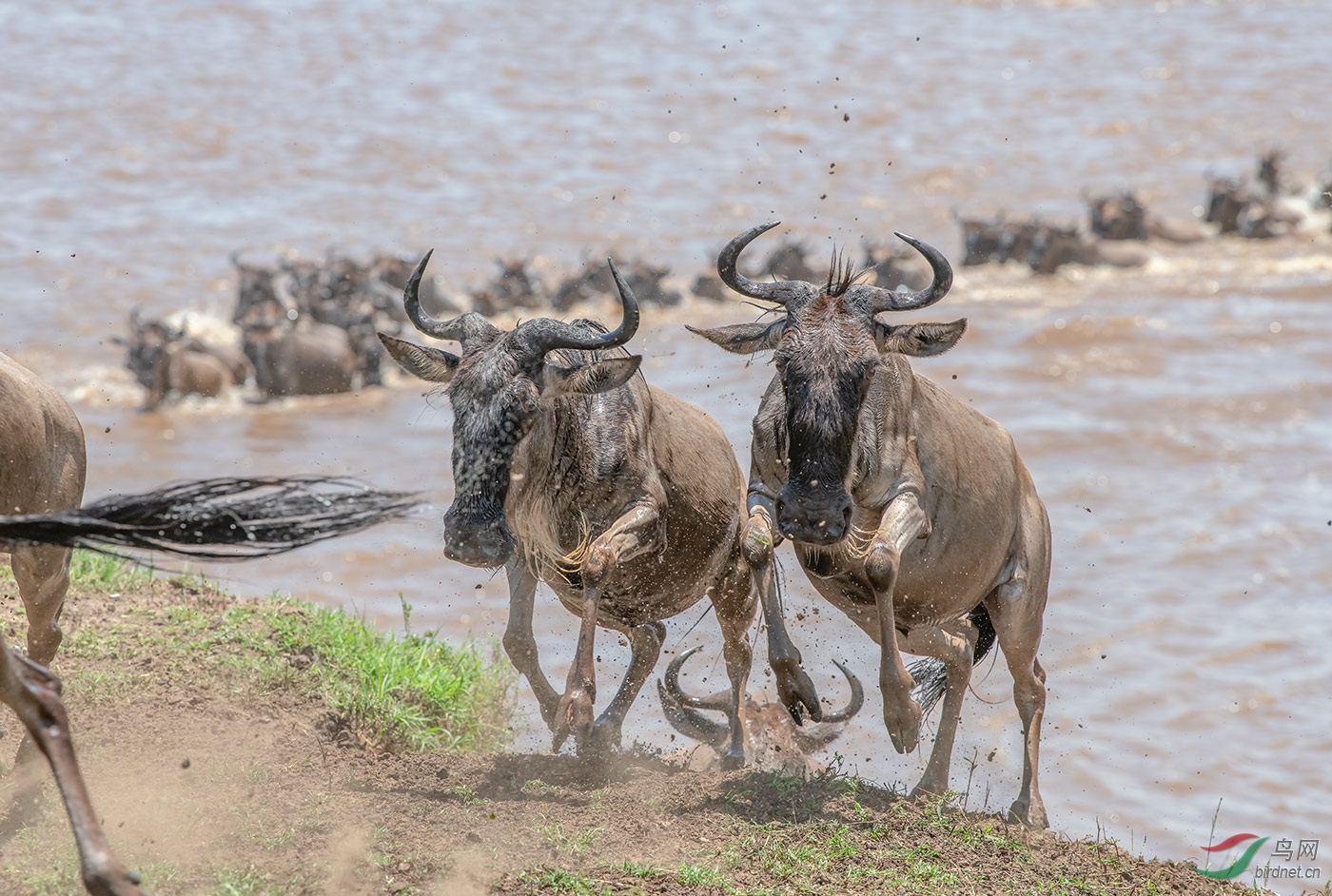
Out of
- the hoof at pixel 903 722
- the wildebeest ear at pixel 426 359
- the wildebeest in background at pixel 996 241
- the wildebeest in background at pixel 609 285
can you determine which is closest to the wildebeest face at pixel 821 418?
the hoof at pixel 903 722

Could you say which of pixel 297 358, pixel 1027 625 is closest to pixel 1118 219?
pixel 297 358

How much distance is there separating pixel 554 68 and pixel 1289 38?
724 inches

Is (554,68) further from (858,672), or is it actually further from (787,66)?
(858,672)

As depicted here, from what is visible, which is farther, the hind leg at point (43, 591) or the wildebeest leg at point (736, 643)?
the wildebeest leg at point (736, 643)

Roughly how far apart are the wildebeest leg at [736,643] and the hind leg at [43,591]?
336 centimetres

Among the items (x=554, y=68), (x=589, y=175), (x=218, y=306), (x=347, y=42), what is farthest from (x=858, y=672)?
(x=347, y=42)

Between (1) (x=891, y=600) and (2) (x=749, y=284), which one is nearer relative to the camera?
(1) (x=891, y=600)

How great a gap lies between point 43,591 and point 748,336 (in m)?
3.31

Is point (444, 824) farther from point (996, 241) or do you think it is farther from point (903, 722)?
point (996, 241)

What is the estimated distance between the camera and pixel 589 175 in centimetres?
2695

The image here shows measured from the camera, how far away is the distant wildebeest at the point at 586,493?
261 inches

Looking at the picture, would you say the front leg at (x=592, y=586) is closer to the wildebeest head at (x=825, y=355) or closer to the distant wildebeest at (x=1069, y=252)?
the wildebeest head at (x=825, y=355)

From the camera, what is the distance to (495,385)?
6684 mm

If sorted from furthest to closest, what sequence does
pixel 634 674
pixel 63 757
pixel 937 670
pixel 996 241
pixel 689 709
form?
1. pixel 996 241
2. pixel 689 709
3. pixel 937 670
4. pixel 634 674
5. pixel 63 757
